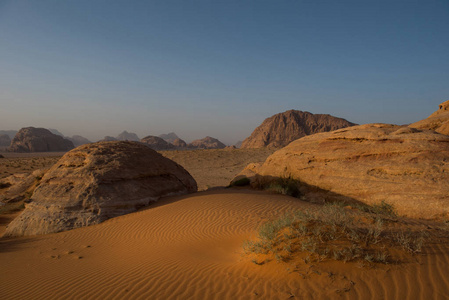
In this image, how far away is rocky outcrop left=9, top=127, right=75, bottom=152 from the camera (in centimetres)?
5727

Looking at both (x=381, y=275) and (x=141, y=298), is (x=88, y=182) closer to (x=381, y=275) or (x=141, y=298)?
(x=141, y=298)

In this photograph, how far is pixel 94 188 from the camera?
7.90m

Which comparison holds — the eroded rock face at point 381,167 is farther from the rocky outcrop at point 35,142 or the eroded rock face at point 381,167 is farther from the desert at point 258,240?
the rocky outcrop at point 35,142

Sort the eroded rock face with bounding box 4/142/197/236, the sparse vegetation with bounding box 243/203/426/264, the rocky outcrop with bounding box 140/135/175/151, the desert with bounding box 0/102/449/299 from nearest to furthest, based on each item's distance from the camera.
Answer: the desert with bounding box 0/102/449/299, the sparse vegetation with bounding box 243/203/426/264, the eroded rock face with bounding box 4/142/197/236, the rocky outcrop with bounding box 140/135/175/151

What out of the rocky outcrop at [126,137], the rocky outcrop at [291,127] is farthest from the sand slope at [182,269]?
the rocky outcrop at [126,137]

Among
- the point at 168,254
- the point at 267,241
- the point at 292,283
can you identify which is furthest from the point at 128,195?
the point at 292,283

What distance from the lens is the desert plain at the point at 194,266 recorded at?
10.5 feet

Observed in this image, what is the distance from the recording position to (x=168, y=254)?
493 centimetres

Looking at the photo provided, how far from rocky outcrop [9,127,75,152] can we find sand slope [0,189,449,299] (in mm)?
66155

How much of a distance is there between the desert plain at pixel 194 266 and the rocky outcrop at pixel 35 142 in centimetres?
6594

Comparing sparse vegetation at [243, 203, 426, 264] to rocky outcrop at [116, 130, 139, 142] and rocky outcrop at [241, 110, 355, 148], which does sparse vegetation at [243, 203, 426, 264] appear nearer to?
rocky outcrop at [241, 110, 355, 148]

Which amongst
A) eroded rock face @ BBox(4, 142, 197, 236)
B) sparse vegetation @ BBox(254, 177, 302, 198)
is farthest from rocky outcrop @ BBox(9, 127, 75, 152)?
sparse vegetation @ BBox(254, 177, 302, 198)

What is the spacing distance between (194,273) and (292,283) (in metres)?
1.61

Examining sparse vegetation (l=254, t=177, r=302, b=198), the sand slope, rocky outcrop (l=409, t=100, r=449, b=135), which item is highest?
rocky outcrop (l=409, t=100, r=449, b=135)
